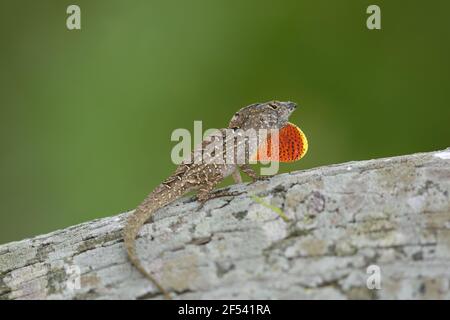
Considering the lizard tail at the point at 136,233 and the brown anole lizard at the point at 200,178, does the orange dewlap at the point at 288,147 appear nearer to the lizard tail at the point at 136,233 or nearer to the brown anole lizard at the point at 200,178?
the brown anole lizard at the point at 200,178

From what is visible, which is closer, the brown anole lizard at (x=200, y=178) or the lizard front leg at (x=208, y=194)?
the brown anole lizard at (x=200, y=178)

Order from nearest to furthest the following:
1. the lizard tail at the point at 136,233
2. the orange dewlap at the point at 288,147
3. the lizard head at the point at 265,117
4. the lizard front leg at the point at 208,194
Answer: the lizard tail at the point at 136,233 → the lizard front leg at the point at 208,194 → the orange dewlap at the point at 288,147 → the lizard head at the point at 265,117

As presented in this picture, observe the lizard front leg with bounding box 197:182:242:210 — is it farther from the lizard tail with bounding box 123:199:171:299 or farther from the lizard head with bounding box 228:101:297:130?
the lizard head with bounding box 228:101:297:130

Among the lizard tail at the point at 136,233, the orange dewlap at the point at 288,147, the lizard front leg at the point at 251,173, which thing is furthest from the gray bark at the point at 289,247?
the orange dewlap at the point at 288,147

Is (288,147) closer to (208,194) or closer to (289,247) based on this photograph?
(208,194)

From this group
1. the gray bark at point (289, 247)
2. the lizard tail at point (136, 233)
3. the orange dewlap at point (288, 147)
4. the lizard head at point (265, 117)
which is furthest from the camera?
the lizard head at point (265, 117)

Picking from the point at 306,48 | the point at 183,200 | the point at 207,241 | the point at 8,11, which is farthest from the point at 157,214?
the point at 8,11

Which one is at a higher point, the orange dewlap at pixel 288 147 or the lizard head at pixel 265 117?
the lizard head at pixel 265 117
